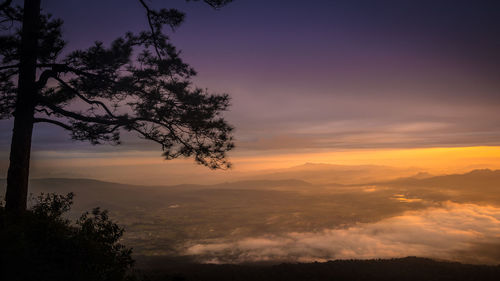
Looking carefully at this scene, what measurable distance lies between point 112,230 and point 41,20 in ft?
30.1

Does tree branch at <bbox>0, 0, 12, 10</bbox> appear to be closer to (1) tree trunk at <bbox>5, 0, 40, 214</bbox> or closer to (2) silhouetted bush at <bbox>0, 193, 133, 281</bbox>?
(1) tree trunk at <bbox>5, 0, 40, 214</bbox>

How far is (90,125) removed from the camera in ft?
39.6

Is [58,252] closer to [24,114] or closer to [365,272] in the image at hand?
[24,114]

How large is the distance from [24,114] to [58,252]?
21.7 ft

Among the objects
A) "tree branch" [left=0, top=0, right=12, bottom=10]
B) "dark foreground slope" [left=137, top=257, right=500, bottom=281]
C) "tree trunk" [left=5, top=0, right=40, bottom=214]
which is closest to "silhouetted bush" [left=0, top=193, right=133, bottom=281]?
"tree trunk" [left=5, top=0, right=40, bottom=214]

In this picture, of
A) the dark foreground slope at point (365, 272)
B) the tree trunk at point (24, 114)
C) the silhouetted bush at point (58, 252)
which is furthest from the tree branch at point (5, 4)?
the dark foreground slope at point (365, 272)

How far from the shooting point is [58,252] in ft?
19.5

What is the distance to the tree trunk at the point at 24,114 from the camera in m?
9.48

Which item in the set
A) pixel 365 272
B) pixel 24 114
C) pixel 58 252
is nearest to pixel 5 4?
pixel 24 114

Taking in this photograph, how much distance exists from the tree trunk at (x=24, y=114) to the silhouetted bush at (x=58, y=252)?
2.51 m

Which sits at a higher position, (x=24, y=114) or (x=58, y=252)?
(x=24, y=114)

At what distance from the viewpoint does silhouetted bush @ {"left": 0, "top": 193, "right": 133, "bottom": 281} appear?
4.90 meters

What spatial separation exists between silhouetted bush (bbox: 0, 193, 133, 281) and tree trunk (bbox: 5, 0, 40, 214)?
2508 millimetres

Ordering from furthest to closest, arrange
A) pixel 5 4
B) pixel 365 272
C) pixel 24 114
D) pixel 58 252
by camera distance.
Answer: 1. pixel 365 272
2. pixel 5 4
3. pixel 24 114
4. pixel 58 252
